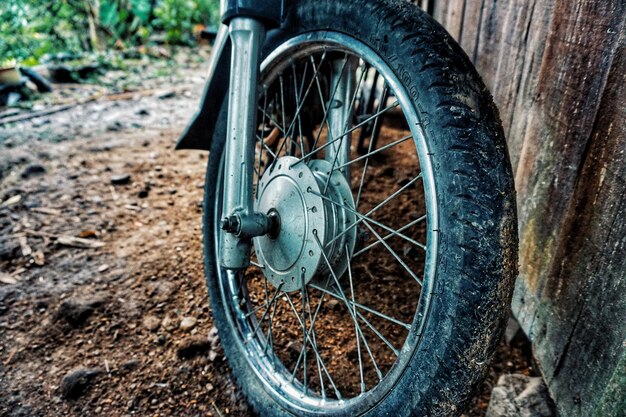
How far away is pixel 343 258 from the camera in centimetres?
120

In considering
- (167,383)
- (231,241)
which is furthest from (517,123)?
(167,383)

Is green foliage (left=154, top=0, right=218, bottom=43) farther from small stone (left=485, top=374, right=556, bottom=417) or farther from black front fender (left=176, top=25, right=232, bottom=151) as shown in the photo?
small stone (left=485, top=374, right=556, bottom=417)

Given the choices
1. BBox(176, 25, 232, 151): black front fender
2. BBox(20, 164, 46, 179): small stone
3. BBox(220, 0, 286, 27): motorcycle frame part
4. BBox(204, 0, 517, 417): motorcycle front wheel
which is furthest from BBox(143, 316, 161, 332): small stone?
BBox(20, 164, 46, 179): small stone

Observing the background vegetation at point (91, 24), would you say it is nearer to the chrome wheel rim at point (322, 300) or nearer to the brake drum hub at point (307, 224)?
the chrome wheel rim at point (322, 300)

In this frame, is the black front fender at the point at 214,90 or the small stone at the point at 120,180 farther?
the small stone at the point at 120,180

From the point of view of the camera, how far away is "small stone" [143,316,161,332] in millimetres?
1690

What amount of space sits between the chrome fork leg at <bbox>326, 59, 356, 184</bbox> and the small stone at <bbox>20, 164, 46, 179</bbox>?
8.02 feet

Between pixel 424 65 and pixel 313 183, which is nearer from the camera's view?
pixel 424 65

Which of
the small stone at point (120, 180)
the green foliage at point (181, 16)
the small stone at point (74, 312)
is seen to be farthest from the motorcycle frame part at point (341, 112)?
the green foliage at point (181, 16)

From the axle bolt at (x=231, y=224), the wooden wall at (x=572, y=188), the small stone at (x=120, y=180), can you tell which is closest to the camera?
the wooden wall at (x=572, y=188)

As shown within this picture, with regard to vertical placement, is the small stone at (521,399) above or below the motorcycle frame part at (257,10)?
below

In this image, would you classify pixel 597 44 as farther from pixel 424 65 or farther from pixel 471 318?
pixel 471 318

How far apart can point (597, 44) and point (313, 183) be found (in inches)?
28.3

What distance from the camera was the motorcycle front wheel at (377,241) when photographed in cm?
80
